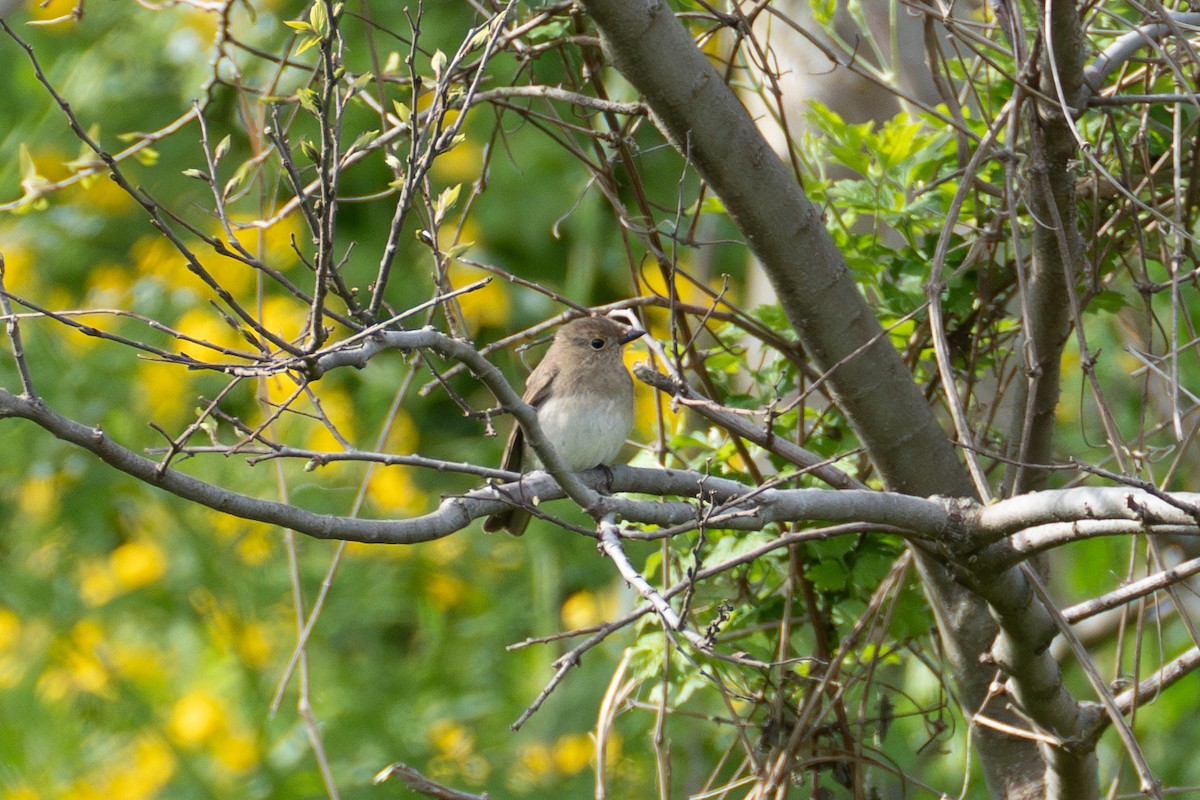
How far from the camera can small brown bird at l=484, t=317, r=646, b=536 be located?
4219 mm

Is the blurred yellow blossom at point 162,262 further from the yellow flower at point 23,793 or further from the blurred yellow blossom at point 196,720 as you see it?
the yellow flower at point 23,793

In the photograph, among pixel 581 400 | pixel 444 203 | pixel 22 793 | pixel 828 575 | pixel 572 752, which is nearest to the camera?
pixel 444 203

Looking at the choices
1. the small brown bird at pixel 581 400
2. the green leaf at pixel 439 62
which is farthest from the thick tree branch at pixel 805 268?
the small brown bird at pixel 581 400

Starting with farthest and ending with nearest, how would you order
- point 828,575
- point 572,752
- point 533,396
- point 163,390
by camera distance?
point 163,390, point 572,752, point 533,396, point 828,575

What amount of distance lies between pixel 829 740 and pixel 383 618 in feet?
9.27

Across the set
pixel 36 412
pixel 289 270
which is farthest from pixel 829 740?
pixel 289 270

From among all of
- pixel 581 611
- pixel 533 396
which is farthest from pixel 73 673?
pixel 581 611

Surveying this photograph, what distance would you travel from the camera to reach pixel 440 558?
6.11 meters

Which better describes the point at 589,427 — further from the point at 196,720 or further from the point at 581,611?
the point at 581,611

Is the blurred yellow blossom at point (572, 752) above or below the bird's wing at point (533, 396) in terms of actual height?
below

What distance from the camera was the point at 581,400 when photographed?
434cm

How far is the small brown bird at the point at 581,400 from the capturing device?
422 cm

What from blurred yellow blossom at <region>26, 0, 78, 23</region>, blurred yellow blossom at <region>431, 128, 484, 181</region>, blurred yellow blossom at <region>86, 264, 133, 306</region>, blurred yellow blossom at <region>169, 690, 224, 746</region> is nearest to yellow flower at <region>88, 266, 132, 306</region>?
blurred yellow blossom at <region>86, 264, 133, 306</region>

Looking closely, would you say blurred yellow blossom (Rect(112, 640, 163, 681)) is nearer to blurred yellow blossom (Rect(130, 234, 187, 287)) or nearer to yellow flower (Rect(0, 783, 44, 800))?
yellow flower (Rect(0, 783, 44, 800))
